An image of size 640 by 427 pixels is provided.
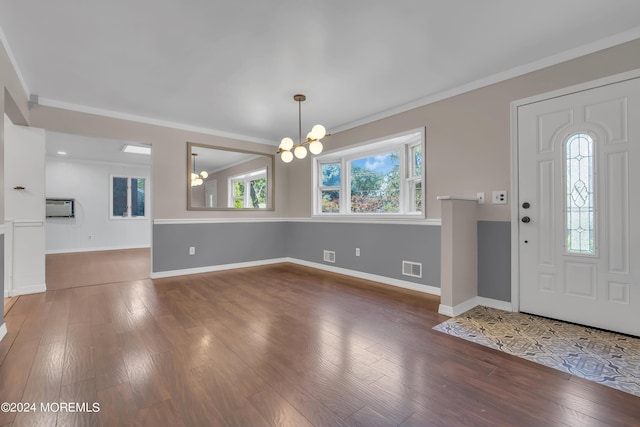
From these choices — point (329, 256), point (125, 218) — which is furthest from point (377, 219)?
point (125, 218)

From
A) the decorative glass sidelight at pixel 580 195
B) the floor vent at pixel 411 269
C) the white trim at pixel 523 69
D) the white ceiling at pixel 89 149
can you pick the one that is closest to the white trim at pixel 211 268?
the white ceiling at pixel 89 149

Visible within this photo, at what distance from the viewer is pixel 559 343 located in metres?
2.21

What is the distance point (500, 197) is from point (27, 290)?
18.3 feet

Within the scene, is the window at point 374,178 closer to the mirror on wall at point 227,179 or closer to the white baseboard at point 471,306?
the mirror on wall at point 227,179

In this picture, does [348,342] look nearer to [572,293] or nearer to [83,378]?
[83,378]

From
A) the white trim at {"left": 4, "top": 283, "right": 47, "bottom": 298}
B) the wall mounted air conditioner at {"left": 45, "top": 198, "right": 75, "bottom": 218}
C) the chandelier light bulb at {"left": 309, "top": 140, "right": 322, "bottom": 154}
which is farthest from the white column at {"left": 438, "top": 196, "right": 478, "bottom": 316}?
the wall mounted air conditioner at {"left": 45, "top": 198, "right": 75, "bottom": 218}

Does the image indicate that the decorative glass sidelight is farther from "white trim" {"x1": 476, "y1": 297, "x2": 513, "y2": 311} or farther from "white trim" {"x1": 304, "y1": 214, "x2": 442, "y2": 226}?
"white trim" {"x1": 304, "y1": 214, "x2": 442, "y2": 226}

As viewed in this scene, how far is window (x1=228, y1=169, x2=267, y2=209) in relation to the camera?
5422mm

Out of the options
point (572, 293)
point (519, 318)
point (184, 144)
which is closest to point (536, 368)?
point (519, 318)

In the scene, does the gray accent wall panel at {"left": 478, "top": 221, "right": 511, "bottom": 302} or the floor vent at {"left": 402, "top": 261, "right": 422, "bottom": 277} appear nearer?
the gray accent wall panel at {"left": 478, "top": 221, "right": 511, "bottom": 302}

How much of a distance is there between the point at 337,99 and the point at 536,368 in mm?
3216

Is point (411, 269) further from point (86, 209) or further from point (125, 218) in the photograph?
point (86, 209)

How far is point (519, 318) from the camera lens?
2.72 meters

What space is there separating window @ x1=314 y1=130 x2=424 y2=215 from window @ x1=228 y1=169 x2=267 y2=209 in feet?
3.62
